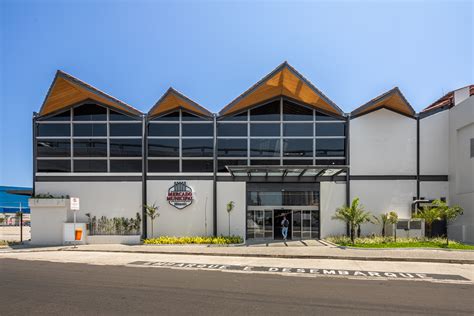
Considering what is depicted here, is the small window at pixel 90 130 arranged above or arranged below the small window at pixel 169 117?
below

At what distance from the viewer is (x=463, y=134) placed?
25266 mm

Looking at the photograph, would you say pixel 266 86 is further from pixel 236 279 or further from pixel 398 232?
pixel 236 279

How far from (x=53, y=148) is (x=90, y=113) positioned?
11.3 ft

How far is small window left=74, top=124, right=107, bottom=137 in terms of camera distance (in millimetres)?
27047

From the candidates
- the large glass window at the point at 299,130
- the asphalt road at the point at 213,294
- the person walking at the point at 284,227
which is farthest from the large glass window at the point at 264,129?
the asphalt road at the point at 213,294

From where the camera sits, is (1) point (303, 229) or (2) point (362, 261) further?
(1) point (303, 229)

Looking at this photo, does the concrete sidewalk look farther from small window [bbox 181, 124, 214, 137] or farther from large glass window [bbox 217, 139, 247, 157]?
small window [bbox 181, 124, 214, 137]

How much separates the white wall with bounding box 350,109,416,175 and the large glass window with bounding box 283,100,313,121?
9.99 ft

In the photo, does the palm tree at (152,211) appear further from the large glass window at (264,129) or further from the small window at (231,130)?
the large glass window at (264,129)

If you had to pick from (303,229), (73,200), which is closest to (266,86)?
(303,229)

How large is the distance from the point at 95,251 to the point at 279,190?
12149mm

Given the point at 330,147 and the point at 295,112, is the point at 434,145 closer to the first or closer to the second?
the point at 330,147

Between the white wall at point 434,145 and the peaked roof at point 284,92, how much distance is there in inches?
230

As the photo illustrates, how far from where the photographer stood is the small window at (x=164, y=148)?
87.9ft
